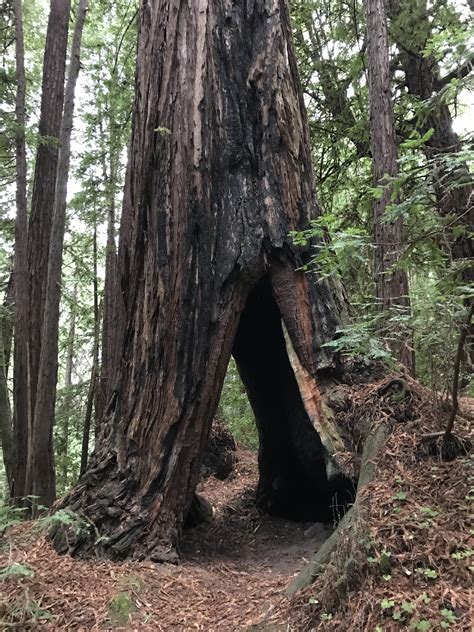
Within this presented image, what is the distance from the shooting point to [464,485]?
10.9ft

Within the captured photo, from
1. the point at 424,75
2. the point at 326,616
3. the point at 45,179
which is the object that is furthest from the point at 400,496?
the point at 424,75

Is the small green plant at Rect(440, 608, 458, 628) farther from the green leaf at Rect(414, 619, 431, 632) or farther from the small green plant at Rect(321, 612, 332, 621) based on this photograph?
the small green plant at Rect(321, 612, 332, 621)

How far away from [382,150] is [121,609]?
5.50 m

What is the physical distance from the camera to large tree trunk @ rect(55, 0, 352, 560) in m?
4.66

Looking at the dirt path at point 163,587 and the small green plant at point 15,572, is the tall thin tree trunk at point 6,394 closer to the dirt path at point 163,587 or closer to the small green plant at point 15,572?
the dirt path at point 163,587

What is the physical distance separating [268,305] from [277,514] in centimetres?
267

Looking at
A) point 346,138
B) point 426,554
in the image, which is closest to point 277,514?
point 426,554

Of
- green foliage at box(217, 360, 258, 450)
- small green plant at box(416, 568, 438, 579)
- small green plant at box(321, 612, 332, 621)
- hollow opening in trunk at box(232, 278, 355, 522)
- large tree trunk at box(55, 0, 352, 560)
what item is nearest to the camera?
small green plant at box(416, 568, 438, 579)

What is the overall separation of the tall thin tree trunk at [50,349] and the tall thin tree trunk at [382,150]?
395 cm

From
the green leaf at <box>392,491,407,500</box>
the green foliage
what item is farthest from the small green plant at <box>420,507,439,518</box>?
the green foliage

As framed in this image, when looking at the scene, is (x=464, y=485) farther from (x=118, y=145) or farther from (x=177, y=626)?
(x=118, y=145)

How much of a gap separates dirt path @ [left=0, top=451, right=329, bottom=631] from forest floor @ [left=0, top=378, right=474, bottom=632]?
1 centimetres

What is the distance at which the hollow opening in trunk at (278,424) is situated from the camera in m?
5.73

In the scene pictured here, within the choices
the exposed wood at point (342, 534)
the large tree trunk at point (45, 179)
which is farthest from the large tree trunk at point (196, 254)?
the large tree trunk at point (45, 179)
